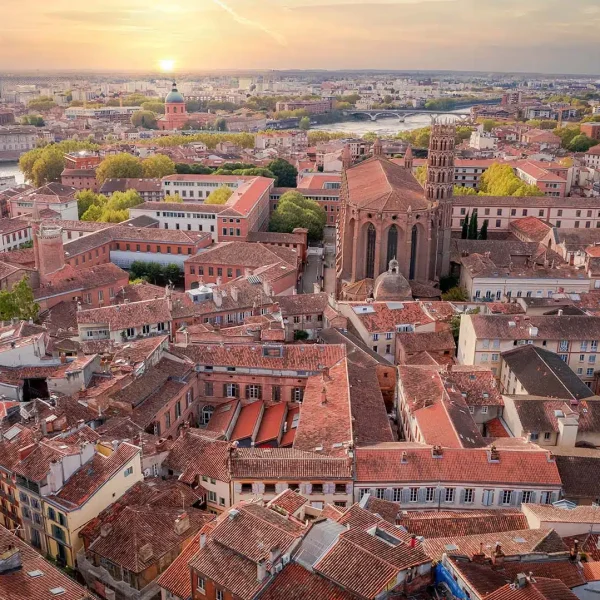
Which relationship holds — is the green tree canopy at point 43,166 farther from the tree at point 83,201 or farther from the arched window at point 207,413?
the arched window at point 207,413

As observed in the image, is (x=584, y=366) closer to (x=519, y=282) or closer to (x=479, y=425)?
(x=479, y=425)

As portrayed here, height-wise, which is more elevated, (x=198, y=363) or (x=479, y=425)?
(x=198, y=363)

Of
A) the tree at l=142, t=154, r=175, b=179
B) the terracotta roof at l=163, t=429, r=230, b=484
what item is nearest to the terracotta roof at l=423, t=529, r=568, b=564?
the terracotta roof at l=163, t=429, r=230, b=484

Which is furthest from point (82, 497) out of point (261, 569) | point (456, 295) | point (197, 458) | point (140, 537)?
point (456, 295)

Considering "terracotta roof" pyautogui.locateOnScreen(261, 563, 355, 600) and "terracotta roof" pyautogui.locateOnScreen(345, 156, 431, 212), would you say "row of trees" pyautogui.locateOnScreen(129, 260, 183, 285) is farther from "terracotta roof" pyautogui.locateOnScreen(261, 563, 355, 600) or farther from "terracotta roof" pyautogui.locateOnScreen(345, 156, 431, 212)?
"terracotta roof" pyautogui.locateOnScreen(261, 563, 355, 600)

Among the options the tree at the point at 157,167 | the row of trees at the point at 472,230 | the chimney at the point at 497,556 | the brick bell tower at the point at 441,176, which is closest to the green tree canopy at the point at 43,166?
the tree at the point at 157,167

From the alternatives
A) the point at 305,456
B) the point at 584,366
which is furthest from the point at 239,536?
the point at 584,366

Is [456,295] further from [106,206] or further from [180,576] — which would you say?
[106,206]
